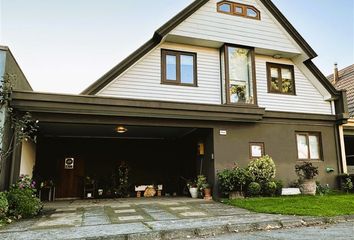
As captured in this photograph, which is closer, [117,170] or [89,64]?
[117,170]

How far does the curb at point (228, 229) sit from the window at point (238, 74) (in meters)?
4.91

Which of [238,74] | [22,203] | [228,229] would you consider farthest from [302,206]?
[22,203]

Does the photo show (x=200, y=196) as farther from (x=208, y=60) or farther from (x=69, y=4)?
(x=69, y=4)

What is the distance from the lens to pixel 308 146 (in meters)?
11.1

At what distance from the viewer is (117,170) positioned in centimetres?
1212

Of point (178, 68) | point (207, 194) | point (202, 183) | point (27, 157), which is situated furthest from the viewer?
point (178, 68)

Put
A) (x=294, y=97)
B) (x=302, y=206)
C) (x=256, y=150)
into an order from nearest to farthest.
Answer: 1. (x=302, y=206)
2. (x=256, y=150)
3. (x=294, y=97)

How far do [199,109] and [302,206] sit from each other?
3958 mm

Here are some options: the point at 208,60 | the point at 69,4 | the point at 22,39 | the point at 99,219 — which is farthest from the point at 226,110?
the point at 22,39

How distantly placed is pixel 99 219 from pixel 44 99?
11.7ft

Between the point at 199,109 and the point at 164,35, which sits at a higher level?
the point at 164,35

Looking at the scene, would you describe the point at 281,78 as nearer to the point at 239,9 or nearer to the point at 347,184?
the point at 239,9

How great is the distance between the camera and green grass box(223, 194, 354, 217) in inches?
263

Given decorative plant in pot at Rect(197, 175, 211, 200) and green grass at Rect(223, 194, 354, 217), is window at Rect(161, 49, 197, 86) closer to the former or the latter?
decorative plant in pot at Rect(197, 175, 211, 200)
